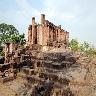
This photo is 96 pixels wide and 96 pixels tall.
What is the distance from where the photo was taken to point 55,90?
43.3ft

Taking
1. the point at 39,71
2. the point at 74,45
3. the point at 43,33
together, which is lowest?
the point at 39,71

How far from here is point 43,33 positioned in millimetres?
33844

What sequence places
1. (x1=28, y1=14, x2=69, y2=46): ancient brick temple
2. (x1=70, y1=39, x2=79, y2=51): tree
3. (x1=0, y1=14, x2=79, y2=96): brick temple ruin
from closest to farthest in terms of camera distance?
(x1=0, y1=14, x2=79, y2=96): brick temple ruin → (x1=28, y1=14, x2=69, y2=46): ancient brick temple → (x1=70, y1=39, x2=79, y2=51): tree

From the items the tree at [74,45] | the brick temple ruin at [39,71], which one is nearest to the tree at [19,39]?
the tree at [74,45]

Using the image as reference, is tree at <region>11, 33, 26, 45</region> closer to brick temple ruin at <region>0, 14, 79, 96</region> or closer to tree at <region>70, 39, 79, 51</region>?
tree at <region>70, 39, 79, 51</region>

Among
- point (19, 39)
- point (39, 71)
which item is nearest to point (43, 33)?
point (39, 71)

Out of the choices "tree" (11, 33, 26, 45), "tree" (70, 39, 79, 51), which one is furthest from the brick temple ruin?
"tree" (11, 33, 26, 45)

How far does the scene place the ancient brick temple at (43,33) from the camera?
33.7m

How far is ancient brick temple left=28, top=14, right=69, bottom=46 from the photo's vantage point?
33.7m

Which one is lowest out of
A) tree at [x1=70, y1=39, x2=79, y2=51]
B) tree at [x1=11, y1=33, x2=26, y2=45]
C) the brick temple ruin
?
the brick temple ruin

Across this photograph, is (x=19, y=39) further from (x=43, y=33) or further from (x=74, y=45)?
(x=43, y=33)

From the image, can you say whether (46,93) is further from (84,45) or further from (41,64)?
(84,45)

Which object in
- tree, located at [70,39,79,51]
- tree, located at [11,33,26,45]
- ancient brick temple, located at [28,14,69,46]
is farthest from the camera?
tree, located at [11,33,26,45]

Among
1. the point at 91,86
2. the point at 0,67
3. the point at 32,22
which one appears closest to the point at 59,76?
the point at 91,86
